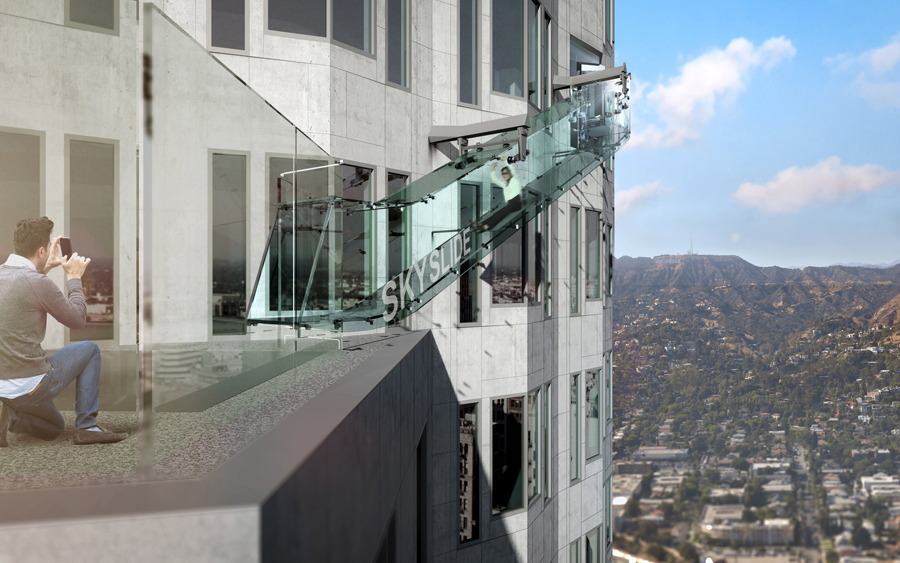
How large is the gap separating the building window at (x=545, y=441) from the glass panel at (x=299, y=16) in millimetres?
9543

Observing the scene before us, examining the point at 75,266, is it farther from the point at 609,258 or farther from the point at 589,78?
the point at 609,258

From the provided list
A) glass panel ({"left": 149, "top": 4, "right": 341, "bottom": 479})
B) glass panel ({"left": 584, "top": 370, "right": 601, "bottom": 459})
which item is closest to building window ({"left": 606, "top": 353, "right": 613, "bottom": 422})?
glass panel ({"left": 584, "top": 370, "right": 601, "bottom": 459})

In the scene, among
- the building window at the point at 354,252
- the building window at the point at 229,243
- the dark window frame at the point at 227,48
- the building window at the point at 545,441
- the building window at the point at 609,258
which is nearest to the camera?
the building window at the point at 229,243

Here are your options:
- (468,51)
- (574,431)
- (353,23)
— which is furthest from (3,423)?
(574,431)

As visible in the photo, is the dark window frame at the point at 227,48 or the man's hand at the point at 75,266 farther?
the dark window frame at the point at 227,48

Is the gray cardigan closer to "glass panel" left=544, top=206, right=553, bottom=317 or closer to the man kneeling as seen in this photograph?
the man kneeling

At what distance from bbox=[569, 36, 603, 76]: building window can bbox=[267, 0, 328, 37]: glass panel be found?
29.2ft

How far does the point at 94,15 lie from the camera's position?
10.8ft

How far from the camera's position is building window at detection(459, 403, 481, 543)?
1264 cm

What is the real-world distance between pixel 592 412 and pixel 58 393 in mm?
17168

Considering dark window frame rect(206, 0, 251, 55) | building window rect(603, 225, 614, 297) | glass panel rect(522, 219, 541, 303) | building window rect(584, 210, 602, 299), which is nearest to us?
dark window frame rect(206, 0, 251, 55)

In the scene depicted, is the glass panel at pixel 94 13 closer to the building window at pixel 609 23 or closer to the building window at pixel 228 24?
the building window at pixel 228 24

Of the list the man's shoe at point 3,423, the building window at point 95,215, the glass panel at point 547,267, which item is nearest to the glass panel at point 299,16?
the glass panel at point 547,267

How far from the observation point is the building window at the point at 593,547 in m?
18.3
